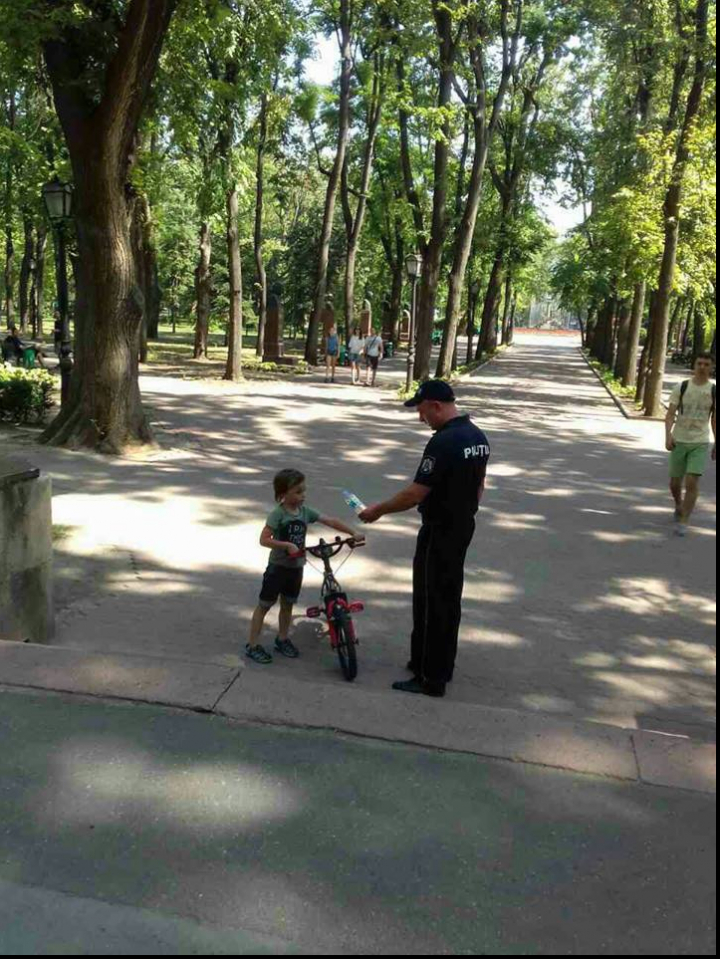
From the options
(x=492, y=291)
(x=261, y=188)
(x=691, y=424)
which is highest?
(x=261, y=188)

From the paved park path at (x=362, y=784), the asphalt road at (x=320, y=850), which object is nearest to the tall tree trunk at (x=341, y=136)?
the paved park path at (x=362, y=784)

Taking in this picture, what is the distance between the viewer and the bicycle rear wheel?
16.5 ft

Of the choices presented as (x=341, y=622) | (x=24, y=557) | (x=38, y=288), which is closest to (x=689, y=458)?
(x=341, y=622)

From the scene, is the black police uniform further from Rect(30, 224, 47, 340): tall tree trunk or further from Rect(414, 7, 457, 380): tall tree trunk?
Rect(30, 224, 47, 340): tall tree trunk

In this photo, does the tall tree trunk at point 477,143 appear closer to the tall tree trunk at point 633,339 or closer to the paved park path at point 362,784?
the tall tree trunk at point 633,339

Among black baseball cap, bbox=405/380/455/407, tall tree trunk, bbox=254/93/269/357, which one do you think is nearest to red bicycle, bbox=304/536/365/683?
black baseball cap, bbox=405/380/455/407

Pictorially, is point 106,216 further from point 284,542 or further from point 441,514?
point 441,514

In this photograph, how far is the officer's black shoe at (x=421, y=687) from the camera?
4727mm

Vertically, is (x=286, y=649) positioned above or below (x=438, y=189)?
below

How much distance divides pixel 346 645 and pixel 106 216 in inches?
322

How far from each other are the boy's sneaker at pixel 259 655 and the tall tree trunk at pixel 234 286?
17029 mm

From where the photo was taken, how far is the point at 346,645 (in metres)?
5.03

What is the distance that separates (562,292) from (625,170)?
23.4 ft

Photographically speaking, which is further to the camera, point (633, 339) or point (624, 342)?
point (624, 342)
